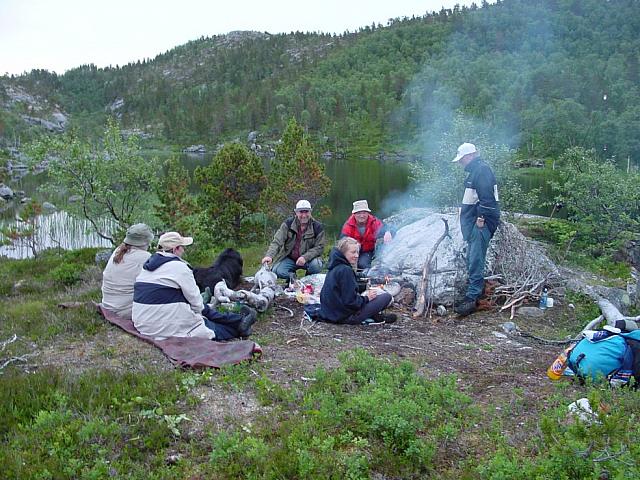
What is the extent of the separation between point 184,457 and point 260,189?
15.2 m

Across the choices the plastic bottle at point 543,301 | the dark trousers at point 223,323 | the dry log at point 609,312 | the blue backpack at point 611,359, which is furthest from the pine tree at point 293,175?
the blue backpack at point 611,359

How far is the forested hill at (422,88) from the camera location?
A: 209ft

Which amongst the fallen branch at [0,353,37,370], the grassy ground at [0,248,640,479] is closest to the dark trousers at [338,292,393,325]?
the grassy ground at [0,248,640,479]

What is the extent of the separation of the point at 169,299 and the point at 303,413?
2076 millimetres

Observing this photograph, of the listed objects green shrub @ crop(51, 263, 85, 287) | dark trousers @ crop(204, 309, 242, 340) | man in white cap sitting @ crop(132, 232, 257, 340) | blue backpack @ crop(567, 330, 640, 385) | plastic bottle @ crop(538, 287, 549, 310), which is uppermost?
man in white cap sitting @ crop(132, 232, 257, 340)

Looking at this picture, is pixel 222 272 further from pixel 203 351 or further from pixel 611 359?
pixel 611 359

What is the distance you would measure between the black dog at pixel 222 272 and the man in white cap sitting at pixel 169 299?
6.05 ft

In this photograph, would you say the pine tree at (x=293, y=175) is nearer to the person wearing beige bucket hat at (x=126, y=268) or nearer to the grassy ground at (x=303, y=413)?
the person wearing beige bucket hat at (x=126, y=268)

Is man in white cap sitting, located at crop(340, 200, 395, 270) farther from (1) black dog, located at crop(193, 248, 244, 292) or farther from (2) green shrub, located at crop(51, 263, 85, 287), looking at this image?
(2) green shrub, located at crop(51, 263, 85, 287)

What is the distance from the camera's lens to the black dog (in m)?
7.66

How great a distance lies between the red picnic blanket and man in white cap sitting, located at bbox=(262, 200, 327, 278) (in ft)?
11.3

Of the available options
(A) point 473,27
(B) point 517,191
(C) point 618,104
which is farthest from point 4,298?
(A) point 473,27

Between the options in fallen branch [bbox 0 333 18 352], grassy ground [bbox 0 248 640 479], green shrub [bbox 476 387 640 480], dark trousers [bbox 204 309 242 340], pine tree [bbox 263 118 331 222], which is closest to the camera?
green shrub [bbox 476 387 640 480]

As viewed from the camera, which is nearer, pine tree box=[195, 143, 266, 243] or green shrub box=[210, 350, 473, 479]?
green shrub box=[210, 350, 473, 479]
